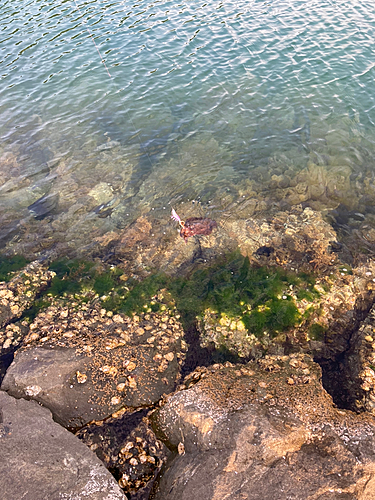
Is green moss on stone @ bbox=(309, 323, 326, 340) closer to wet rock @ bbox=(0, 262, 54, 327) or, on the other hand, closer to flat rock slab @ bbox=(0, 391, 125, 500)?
flat rock slab @ bbox=(0, 391, 125, 500)

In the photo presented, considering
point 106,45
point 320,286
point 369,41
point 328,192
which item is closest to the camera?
point 320,286

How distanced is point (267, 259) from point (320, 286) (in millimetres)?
1472

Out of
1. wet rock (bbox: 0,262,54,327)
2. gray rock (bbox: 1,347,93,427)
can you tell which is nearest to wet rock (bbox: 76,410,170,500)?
gray rock (bbox: 1,347,93,427)

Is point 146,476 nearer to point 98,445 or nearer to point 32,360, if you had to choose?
point 98,445

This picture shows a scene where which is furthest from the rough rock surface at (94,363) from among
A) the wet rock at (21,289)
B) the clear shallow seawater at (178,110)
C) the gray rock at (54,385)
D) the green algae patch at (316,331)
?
the clear shallow seawater at (178,110)

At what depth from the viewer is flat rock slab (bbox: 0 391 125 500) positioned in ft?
15.1

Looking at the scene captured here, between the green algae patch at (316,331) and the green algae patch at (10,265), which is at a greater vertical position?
the green algae patch at (10,265)

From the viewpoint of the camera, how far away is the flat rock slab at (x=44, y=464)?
4605 millimetres

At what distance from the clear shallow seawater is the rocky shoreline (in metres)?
1.84

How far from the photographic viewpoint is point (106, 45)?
17047 mm

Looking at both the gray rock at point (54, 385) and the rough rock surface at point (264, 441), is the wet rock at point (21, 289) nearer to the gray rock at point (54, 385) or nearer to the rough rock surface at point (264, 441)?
the gray rock at point (54, 385)

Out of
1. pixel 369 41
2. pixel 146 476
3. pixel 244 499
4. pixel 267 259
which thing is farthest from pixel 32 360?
pixel 369 41

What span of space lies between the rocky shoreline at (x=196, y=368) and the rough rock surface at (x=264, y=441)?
0.7 inches

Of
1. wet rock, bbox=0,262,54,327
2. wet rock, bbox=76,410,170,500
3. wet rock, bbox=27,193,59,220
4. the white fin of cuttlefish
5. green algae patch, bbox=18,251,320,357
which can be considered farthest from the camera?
wet rock, bbox=27,193,59,220
